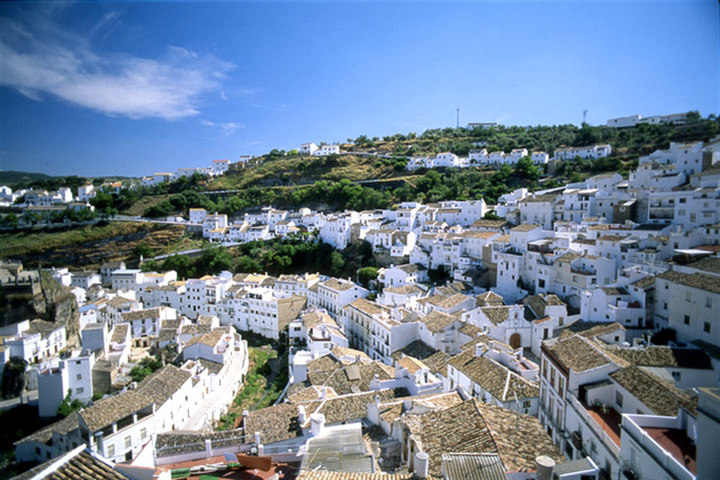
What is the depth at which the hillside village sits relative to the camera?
5.52 meters

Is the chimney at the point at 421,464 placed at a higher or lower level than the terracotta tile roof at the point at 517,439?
higher

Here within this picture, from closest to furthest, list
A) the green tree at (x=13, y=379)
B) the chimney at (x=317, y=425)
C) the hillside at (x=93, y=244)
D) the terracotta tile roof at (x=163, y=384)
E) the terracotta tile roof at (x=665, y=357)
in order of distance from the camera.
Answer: the chimney at (x=317, y=425)
the terracotta tile roof at (x=665, y=357)
the terracotta tile roof at (x=163, y=384)
the green tree at (x=13, y=379)
the hillside at (x=93, y=244)

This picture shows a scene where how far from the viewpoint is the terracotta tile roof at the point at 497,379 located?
9.12m

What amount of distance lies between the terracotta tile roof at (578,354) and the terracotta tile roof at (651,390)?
0.37 meters

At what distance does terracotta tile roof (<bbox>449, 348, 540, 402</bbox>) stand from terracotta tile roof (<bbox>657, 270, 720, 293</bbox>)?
5.68 meters

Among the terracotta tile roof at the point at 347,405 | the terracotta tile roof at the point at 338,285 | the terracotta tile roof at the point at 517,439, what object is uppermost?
the terracotta tile roof at the point at 517,439


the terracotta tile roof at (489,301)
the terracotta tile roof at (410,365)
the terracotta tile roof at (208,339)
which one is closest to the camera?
the terracotta tile roof at (410,365)

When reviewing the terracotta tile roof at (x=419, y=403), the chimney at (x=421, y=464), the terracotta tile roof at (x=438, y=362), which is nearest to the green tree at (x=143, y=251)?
the terracotta tile roof at (x=438, y=362)

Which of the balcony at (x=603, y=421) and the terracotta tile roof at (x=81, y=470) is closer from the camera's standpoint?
the terracotta tile roof at (x=81, y=470)

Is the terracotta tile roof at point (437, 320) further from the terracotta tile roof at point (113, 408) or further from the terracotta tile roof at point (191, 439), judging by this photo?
the terracotta tile roof at point (113, 408)

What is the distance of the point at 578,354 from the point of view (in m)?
8.12

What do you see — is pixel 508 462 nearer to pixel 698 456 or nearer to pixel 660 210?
pixel 698 456

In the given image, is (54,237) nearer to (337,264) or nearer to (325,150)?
(337,264)

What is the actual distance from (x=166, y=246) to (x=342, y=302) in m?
23.5
